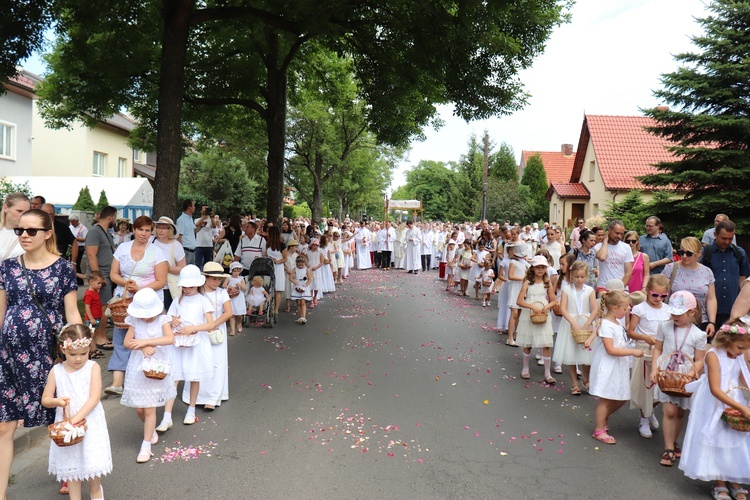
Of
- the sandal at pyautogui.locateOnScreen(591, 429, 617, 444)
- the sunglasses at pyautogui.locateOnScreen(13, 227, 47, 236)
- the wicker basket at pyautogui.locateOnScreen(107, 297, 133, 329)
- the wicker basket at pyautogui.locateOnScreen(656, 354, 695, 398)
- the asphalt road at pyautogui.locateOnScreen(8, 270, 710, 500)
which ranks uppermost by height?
the sunglasses at pyautogui.locateOnScreen(13, 227, 47, 236)

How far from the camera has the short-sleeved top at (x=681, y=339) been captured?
211 inches

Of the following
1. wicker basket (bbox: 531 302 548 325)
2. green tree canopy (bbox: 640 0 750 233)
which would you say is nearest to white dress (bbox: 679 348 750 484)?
wicker basket (bbox: 531 302 548 325)

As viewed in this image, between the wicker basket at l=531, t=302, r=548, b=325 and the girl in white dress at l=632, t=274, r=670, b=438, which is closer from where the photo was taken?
the girl in white dress at l=632, t=274, r=670, b=438

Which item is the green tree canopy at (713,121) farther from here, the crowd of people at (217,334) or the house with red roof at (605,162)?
the house with red roof at (605,162)

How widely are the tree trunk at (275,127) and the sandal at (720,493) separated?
1277 cm

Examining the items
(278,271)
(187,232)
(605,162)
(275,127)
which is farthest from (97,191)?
(605,162)

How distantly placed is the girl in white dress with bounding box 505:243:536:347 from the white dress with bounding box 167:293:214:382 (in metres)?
5.63

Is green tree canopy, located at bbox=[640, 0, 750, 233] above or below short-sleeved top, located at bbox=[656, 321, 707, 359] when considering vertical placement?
above

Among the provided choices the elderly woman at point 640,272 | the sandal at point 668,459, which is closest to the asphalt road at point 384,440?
the sandal at point 668,459

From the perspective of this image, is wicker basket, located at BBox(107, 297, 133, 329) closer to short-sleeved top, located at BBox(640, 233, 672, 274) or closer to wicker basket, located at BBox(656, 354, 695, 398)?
wicker basket, located at BBox(656, 354, 695, 398)

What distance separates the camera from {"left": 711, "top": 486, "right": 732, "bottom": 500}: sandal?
4.56 metres

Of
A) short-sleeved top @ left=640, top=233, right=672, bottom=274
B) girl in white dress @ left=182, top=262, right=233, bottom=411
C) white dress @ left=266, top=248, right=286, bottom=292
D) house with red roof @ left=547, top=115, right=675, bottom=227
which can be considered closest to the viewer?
girl in white dress @ left=182, top=262, right=233, bottom=411

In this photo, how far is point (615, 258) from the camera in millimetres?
9531

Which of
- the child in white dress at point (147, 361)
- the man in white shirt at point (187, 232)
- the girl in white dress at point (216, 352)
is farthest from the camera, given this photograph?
the man in white shirt at point (187, 232)
